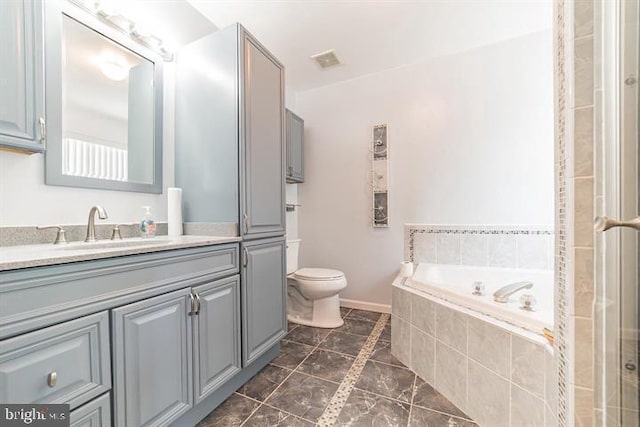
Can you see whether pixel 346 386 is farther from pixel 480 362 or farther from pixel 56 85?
pixel 56 85

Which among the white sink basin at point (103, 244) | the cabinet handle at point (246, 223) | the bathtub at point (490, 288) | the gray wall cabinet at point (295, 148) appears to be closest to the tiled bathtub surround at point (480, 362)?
the bathtub at point (490, 288)

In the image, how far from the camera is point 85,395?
81 centimetres

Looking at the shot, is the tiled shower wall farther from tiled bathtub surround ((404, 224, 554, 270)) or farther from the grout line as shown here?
tiled bathtub surround ((404, 224, 554, 270))

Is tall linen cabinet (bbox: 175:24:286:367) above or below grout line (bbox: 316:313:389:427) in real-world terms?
above

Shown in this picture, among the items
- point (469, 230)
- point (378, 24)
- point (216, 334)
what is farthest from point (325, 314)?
point (378, 24)

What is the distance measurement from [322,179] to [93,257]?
2334 mm

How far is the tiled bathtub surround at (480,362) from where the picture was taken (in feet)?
3.34

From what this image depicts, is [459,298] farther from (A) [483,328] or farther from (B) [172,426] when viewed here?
(B) [172,426]

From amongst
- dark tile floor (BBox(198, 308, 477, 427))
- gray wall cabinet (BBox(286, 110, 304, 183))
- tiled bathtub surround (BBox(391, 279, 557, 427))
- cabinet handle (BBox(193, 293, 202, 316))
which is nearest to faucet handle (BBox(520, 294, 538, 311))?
tiled bathtub surround (BBox(391, 279, 557, 427))

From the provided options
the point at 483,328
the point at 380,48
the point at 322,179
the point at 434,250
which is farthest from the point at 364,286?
the point at 380,48

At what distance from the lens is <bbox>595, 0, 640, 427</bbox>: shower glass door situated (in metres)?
0.47

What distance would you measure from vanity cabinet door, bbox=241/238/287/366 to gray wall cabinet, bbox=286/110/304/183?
107 centimetres

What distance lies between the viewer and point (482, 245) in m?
2.28

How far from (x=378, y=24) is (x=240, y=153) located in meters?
1.52
